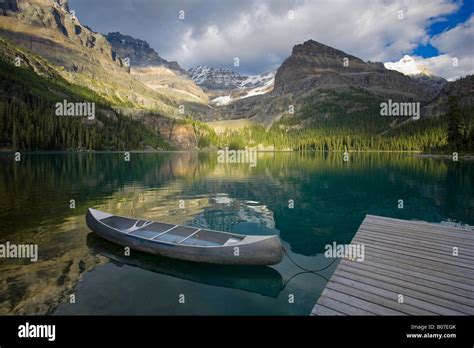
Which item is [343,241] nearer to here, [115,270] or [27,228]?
[115,270]

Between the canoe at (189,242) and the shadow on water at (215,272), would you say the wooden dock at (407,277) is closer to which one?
the shadow on water at (215,272)

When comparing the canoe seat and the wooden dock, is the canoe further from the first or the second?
the wooden dock

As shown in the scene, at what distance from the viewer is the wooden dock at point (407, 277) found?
994 centimetres

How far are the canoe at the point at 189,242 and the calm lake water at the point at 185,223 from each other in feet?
2.86

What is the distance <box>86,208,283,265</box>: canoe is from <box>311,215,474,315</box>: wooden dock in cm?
436

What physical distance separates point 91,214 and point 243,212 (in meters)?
16.1

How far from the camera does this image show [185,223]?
88.9 ft

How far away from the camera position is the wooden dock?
9.94m

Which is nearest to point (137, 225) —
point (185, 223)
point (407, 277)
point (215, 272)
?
point (185, 223)

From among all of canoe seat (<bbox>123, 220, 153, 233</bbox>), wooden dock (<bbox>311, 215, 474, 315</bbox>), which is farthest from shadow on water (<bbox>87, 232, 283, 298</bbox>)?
wooden dock (<bbox>311, 215, 474, 315</bbox>)

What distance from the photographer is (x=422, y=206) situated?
3438 cm
